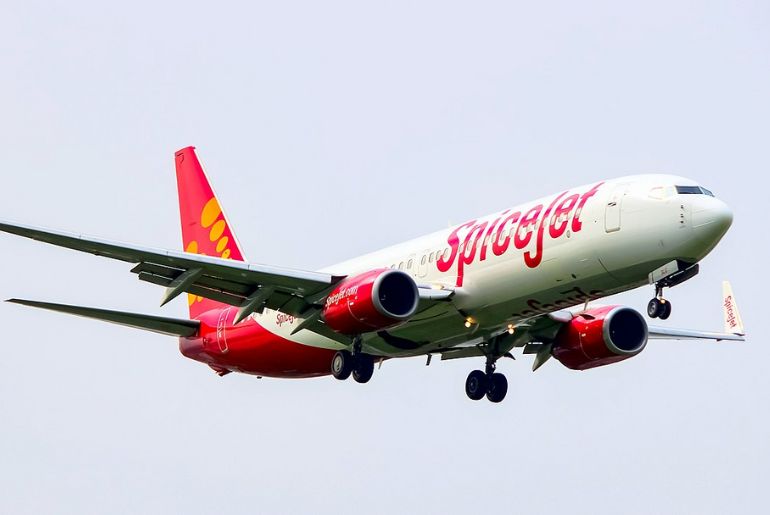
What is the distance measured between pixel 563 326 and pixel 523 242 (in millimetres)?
6631

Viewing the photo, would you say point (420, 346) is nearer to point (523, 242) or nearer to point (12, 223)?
point (523, 242)

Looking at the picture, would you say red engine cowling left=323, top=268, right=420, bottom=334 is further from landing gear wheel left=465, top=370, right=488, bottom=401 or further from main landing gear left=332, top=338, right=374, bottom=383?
landing gear wheel left=465, top=370, right=488, bottom=401

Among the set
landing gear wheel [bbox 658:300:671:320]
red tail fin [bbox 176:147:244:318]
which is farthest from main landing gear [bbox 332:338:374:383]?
landing gear wheel [bbox 658:300:671:320]

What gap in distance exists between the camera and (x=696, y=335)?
46719 mm

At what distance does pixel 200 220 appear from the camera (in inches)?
1980

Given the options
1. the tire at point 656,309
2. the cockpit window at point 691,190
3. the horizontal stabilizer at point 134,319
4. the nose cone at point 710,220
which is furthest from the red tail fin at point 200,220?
the nose cone at point 710,220

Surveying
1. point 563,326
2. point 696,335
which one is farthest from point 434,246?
point 696,335

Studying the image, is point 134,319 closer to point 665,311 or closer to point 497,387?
point 497,387

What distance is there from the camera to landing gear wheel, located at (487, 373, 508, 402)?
4344 cm

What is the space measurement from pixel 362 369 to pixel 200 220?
12419mm

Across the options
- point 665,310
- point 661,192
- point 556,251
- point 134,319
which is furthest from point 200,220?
point 665,310

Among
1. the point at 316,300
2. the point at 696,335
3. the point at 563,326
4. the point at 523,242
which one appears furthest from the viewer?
the point at 696,335

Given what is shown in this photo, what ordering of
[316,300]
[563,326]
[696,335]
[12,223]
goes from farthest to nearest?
[696,335] → [563,326] → [316,300] → [12,223]

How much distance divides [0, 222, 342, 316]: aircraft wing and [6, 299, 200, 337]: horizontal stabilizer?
2.65m
